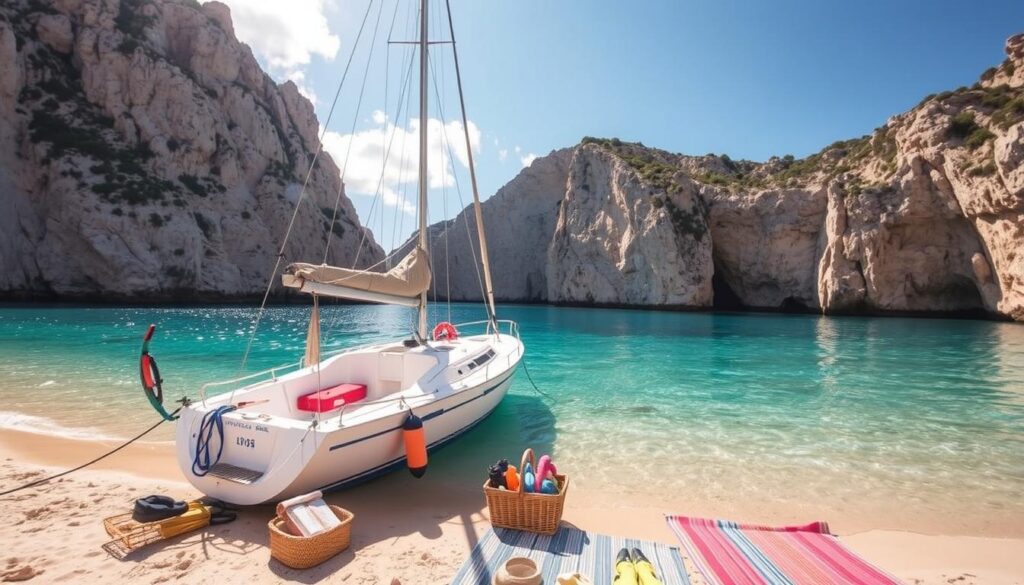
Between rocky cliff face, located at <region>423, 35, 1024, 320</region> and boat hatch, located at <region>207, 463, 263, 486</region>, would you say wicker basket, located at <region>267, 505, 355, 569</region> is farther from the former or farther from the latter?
rocky cliff face, located at <region>423, 35, 1024, 320</region>

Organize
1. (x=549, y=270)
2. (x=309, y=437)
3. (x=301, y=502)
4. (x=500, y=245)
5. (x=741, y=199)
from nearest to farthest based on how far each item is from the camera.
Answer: (x=301, y=502), (x=309, y=437), (x=741, y=199), (x=549, y=270), (x=500, y=245)

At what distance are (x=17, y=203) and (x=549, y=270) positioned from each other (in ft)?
190

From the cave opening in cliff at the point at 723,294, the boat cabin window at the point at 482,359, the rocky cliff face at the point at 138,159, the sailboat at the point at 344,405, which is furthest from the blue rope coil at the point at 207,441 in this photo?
the cave opening in cliff at the point at 723,294

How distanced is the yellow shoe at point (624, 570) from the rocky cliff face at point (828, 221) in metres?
37.7

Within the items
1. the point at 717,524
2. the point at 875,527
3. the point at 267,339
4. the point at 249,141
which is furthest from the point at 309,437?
the point at 249,141

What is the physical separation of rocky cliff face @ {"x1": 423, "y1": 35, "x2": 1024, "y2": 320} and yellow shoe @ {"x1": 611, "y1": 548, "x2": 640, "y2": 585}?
37.7 m

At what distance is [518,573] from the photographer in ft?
12.5

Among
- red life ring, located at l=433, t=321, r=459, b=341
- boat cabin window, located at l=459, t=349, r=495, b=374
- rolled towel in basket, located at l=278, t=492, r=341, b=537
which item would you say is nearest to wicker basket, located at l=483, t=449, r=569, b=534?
rolled towel in basket, located at l=278, t=492, r=341, b=537

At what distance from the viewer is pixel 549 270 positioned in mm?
67688

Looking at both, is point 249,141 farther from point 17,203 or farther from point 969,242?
point 969,242

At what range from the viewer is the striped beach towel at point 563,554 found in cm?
407

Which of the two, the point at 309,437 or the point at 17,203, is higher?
the point at 17,203

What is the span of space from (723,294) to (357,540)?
5890 cm

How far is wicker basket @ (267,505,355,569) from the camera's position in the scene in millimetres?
4316
